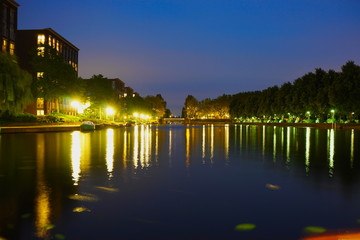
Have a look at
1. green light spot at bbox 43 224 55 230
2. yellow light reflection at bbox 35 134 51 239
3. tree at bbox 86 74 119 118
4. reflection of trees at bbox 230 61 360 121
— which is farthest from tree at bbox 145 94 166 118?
green light spot at bbox 43 224 55 230

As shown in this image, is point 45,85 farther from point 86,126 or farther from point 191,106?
point 191,106

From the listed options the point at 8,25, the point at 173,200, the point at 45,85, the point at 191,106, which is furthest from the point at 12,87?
the point at 191,106

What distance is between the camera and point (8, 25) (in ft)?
216

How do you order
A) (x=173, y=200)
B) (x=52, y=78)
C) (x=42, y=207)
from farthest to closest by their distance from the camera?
(x=52, y=78)
(x=173, y=200)
(x=42, y=207)

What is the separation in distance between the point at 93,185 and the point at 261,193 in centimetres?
433

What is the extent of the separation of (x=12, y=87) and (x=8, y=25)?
125 ft

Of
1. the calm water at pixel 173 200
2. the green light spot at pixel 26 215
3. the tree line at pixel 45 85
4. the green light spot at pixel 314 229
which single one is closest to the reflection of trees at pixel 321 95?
the tree line at pixel 45 85

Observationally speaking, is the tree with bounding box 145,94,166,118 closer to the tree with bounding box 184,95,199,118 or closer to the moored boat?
the tree with bounding box 184,95,199,118

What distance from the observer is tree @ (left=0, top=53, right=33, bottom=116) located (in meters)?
34.3

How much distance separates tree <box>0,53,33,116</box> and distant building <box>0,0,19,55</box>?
1264 inches

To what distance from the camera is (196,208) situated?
6.76 meters

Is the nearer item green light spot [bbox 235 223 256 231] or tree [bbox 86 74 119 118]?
green light spot [bbox 235 223 256 231]

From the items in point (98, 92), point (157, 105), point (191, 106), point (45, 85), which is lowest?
point (45, 85)

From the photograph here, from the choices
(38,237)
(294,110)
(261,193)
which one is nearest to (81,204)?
(38,237)
